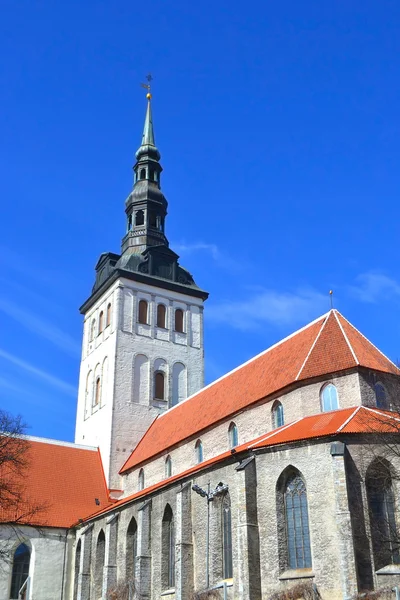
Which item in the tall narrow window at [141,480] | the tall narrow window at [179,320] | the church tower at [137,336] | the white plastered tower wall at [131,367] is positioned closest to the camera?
the tall narrow window at [141,480]

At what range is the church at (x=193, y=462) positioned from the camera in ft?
64.4

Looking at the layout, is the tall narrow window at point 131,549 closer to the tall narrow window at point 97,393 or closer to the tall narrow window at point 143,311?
Result: the tall narrow window at point 97,393

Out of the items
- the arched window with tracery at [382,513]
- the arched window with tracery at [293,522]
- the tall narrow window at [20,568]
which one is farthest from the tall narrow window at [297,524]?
the tall narrow window at [20,568]

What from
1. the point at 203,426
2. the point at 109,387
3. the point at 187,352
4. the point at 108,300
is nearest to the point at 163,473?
the point at 203,426

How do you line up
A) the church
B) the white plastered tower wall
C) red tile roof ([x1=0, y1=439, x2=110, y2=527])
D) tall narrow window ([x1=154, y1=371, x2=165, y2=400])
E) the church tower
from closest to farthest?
the church → red tile roof ([x1=0, y1=439, x2=110, y2=527]) → the white plastered tower wall → the church tower → tall narrow window ([x1=154, y1=371, x2=165, y2=400])

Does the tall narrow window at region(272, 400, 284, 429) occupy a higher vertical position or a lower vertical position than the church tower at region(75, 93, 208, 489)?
lower

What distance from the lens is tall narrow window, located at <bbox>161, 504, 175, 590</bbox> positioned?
24.8m

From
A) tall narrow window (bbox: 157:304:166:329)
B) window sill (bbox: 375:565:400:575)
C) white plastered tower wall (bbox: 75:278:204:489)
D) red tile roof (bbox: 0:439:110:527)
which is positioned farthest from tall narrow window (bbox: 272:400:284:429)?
tall narrow window (bbox: 157:304:166:329)

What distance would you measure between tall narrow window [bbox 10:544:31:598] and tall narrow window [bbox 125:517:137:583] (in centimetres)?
556

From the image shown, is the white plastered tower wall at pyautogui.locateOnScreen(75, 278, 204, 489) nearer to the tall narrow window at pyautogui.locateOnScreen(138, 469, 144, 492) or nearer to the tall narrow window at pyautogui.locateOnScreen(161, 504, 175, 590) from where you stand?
the tall narrow window at pyautogui.locateOnScreen(138, 469, 144, 492)

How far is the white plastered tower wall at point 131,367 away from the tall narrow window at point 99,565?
492 cm

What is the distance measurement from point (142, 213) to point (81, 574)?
21353 mm

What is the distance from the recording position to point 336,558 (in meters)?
18.6

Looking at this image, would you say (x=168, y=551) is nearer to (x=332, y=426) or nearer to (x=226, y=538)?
(x=226, y=538)
